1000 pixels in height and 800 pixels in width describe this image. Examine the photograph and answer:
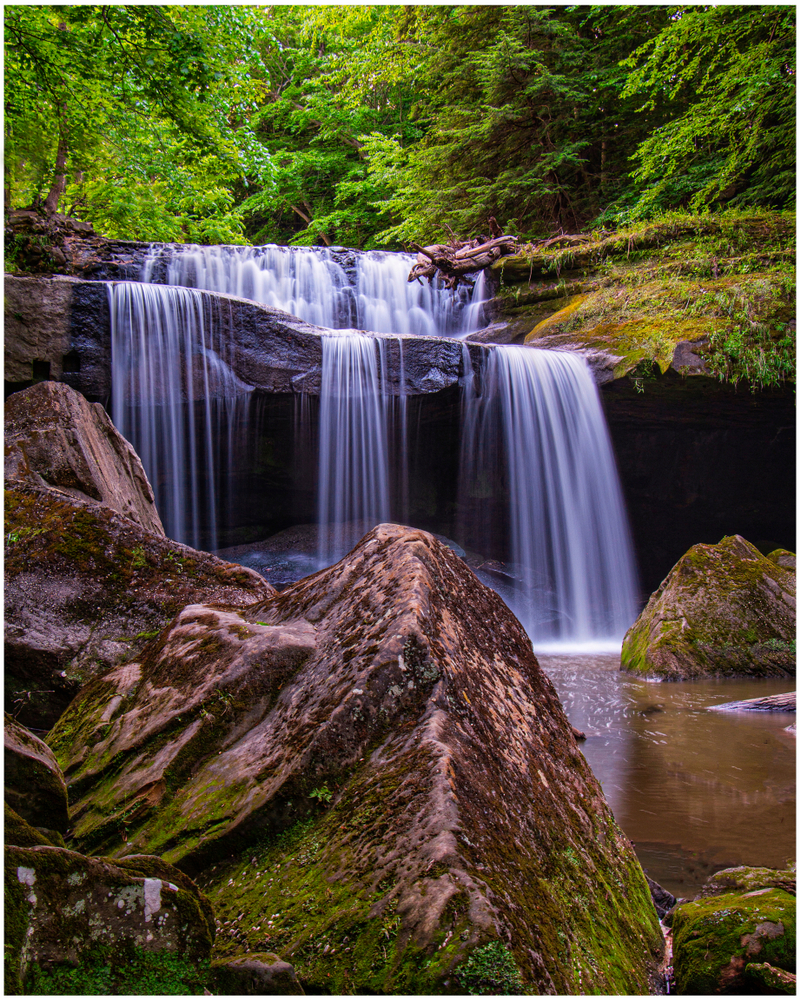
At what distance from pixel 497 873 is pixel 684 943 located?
0.97m

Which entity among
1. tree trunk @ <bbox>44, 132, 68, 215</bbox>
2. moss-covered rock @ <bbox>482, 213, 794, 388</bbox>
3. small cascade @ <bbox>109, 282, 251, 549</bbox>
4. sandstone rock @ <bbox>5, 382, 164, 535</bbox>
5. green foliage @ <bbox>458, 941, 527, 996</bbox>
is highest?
tree trunk @ <bbox>44, 132, 68, 215</bbox>

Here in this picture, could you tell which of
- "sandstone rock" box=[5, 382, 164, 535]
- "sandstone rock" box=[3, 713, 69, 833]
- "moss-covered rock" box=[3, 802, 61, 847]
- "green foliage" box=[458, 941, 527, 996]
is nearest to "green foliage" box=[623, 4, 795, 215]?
"sandstone rock" box=[5, 382, 164, 535]

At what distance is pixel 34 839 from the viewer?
53.8 inches

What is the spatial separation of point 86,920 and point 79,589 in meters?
2.43

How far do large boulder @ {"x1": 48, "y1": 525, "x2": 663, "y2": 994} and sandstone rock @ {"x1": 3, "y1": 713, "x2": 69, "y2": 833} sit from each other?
0.20 metres

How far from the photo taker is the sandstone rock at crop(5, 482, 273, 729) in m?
3.03

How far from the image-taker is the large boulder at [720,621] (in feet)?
21.5

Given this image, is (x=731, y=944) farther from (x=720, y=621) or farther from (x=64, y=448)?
(x=720, y=621)

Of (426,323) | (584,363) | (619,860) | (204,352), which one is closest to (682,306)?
(584,363)

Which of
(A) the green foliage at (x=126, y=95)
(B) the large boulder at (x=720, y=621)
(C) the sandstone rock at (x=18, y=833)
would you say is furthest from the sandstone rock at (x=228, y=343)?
(C) the sandstone rock at (x=18, y=833)

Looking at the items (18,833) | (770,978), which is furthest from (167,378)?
(770,978)

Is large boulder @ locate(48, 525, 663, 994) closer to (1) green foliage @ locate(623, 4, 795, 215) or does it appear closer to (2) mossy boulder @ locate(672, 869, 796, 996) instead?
(2) mossy boulder @ locate(672, 869, 796, 996)

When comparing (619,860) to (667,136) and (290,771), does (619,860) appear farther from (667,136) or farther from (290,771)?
(667,136)

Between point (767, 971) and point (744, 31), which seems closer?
point (767, 971)
